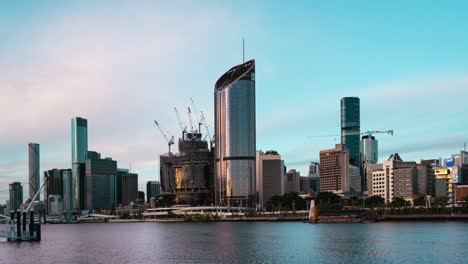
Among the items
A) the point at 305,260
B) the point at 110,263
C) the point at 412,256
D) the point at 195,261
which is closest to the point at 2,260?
the point at 110,263

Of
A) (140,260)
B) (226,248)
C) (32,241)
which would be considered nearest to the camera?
(140,260)

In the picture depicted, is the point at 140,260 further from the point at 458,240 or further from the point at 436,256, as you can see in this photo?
the point at 458,240

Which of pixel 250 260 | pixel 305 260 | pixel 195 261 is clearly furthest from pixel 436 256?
pixel 195 261

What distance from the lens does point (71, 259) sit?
9538 cm

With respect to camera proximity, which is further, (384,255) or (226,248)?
(226,248)

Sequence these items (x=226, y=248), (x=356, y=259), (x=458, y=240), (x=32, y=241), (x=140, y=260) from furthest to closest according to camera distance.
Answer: (x=32, y=241)
(x=458, y=240)
(x=226, y=248)
(x=140, y=260)
(x=356, y=259)

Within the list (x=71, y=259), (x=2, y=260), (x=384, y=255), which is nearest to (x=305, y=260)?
(x=384, y=255)

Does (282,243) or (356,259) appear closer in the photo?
(356,259)

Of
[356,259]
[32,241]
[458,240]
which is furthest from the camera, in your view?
[32,241]

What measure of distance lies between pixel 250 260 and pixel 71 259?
94.2 ft

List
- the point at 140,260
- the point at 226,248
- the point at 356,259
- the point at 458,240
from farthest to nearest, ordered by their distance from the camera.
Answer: the point at 458,240 → the point at 226,248 → the point at 140,260 → the point at 356,259

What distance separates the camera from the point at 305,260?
87562 mm

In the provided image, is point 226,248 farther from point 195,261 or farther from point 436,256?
point 436,256

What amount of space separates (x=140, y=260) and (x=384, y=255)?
120 ft
